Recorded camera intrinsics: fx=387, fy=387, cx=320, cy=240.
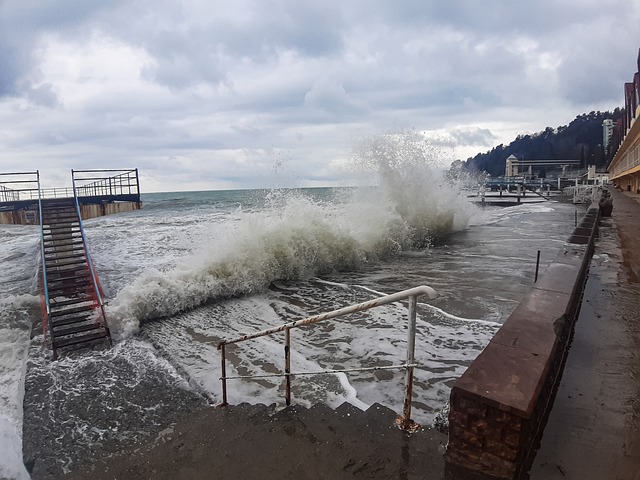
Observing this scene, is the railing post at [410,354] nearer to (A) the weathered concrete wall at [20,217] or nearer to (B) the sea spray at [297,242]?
(B) the sea spray at [297,242]

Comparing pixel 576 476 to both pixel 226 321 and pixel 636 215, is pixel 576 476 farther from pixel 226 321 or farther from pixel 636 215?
pixel 636 215

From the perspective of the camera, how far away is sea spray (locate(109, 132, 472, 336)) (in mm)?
8484

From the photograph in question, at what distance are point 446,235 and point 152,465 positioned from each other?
54.3 ft

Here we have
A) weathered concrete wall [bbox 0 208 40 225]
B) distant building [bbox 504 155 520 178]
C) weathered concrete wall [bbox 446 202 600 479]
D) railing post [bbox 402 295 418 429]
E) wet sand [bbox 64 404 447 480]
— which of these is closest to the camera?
weathered concrete wall [bbox 446 202 600 479]

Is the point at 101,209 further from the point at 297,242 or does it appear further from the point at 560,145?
the point at 560,145

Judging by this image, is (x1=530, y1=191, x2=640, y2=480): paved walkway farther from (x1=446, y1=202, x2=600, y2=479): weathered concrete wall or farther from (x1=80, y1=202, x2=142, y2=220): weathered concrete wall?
(x1=80, y1=202, x2=142, y2=220): weathered concrete wall

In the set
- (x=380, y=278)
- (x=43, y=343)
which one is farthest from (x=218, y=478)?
(x=380, y=278)

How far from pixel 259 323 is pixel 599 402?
18.1 ft

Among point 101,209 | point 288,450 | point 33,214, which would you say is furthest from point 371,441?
point 101,209

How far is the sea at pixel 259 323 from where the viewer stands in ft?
14.4

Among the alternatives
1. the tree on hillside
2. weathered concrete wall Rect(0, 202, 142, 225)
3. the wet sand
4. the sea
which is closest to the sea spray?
the sea

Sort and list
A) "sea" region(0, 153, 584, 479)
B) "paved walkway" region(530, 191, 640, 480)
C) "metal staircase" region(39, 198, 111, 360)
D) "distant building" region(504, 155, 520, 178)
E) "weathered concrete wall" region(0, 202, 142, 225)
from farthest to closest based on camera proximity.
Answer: "distant building" region(504, 155, 520, 178)
"weathered concrete wall" region(0, 202, 142, 225)
"metal staircase" region(39, 198, 111, 360)
"sea" region(0, 153, 584, 479)
"paved walkway" region(530, 191, 640, 480)

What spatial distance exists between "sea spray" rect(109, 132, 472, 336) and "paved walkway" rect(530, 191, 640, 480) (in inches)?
274

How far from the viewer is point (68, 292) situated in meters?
9.63
